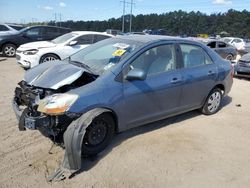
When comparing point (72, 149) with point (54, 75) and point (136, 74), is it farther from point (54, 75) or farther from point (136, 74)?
point (136, 74)

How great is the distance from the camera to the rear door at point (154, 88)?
4.66 meters

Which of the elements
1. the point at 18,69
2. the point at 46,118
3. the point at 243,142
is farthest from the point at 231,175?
the point at 18,69

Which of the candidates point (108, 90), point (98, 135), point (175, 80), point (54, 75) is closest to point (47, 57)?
point (54, 75)

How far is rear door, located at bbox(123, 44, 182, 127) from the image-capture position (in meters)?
4.66

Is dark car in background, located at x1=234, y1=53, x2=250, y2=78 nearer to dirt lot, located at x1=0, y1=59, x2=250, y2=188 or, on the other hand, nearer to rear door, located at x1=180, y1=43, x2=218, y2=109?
rear door, located at x1=180, y1=43, x2=218, y2=109

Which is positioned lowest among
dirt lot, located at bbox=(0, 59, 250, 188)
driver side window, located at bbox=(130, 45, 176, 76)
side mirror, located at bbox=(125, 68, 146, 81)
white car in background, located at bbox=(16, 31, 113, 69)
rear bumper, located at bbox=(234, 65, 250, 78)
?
dirt lot, located at bbox=(0, 59, 250, 188)

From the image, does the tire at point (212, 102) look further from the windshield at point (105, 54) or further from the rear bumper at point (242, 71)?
the rear bumper at point (242, 71)

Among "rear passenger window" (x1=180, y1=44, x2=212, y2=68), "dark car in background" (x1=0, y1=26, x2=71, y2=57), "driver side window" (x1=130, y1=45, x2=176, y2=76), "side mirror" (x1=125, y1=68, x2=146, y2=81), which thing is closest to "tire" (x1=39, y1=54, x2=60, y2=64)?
"dark car in background" (x1=0, y1=26, x2=71, y2=57)

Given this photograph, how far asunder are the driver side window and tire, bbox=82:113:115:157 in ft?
3.01

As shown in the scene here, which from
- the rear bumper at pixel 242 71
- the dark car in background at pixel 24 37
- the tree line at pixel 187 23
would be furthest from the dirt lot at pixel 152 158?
the tree line at pixel 187 23

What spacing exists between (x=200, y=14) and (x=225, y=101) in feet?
273

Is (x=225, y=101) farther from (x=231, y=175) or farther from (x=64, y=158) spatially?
(x=64, y=158)

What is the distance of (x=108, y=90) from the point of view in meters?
4.36

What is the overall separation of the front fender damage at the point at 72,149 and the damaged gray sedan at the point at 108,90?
0.5 inches
